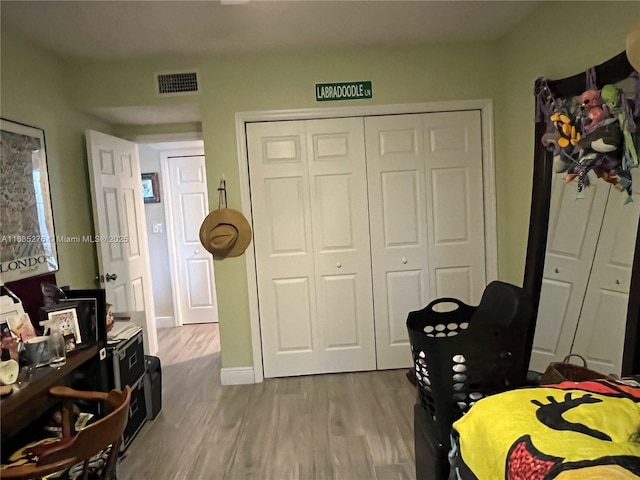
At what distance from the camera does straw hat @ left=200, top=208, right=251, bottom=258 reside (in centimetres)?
336

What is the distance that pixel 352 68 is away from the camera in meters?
3.38

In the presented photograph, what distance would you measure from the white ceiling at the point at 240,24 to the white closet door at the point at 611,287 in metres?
1.42

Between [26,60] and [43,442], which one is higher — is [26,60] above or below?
above

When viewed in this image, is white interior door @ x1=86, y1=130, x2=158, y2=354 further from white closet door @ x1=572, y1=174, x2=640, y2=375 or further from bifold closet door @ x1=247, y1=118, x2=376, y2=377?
white closet door @ x1=572, y1=174, x2=640, y2=375

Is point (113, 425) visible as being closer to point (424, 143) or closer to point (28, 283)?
point (28, 283)

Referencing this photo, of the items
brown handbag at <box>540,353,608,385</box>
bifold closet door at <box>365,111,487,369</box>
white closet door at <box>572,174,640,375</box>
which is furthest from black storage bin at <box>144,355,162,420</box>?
white closet door at <box>572,174,640,375</box>

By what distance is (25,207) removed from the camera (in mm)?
2621

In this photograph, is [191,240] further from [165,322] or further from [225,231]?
[225,231]

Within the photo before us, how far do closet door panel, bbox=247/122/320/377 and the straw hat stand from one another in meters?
0.12

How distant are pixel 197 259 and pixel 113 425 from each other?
4125mm

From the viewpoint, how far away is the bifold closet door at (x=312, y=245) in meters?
3.46

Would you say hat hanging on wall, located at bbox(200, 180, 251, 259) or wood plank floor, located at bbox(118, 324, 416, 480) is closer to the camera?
wood plank floor, located at bbox(118, 324, 416, 480)

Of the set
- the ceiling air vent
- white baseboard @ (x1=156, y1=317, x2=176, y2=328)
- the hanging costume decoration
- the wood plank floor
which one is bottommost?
the wood plank floor

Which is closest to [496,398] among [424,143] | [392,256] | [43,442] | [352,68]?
[43,442]
